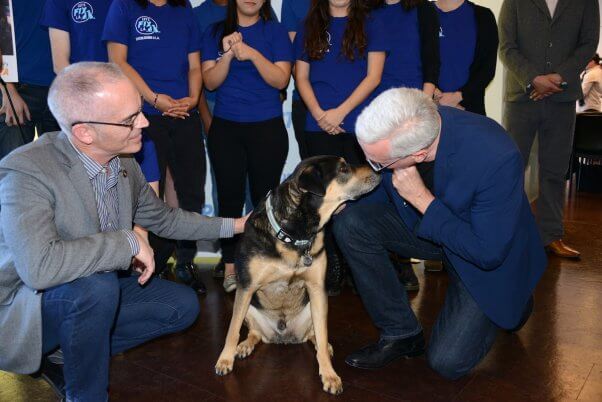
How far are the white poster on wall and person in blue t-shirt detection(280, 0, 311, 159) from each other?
179cm

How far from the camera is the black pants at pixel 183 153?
142 inches

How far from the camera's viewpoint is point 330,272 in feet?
12.8

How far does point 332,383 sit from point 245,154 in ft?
5.42

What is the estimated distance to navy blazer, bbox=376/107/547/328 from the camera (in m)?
2.32

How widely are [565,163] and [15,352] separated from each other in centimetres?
400

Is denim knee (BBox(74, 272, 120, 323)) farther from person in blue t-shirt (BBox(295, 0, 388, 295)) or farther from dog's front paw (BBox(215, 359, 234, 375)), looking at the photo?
person in blue t-shirt (BBox(295, 0, 388, 295))

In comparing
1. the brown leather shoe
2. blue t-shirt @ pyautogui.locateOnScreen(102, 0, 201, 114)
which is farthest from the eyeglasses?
the brown leather shoe

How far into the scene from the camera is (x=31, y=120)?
12.3 ft

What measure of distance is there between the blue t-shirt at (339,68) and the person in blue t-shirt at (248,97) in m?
0.21

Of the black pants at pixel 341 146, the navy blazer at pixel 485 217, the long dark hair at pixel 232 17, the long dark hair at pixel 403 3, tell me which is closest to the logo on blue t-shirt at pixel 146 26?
the long dark hair at pixel 232 17

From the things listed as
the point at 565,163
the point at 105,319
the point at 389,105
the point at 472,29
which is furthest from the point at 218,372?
the point at 565,163

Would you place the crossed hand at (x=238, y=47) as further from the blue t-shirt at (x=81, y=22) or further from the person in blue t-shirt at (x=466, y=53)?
the person in blue t-shirt at (x=466, y=53)

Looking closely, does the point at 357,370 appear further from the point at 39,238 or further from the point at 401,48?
the point at 401,48

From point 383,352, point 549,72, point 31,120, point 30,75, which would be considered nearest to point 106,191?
point 383,352
